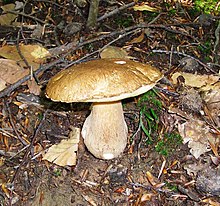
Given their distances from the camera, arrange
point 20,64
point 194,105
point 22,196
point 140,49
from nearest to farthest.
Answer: point 22,196 → point 194,105 → point 20,64 → point 140,49

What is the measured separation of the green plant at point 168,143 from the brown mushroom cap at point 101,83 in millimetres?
567

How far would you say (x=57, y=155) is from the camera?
245 cm

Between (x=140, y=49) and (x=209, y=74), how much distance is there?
0.65 meters

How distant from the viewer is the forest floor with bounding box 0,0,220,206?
2.30 meters

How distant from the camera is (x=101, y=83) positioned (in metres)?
1.95

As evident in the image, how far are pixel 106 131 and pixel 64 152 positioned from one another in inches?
13.0

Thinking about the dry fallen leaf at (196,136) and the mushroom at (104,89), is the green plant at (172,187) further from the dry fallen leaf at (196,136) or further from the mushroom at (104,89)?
the mushroom at (104,89)

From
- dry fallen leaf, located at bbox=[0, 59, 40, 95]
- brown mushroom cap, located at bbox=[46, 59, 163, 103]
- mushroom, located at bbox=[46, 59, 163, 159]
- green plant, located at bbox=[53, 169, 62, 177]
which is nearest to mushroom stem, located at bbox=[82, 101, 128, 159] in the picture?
mushroom, located at bbox=[46, 59, 163, 159]

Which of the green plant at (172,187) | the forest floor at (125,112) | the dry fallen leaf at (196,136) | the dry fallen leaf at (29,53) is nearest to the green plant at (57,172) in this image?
the forest floor at (125,112)

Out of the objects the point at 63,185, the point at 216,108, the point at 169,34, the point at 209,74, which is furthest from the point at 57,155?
the point at 169,34

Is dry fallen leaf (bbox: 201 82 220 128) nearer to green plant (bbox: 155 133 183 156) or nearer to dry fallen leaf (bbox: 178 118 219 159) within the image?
dry fallen leaf (bbox: 178 118 219 159)

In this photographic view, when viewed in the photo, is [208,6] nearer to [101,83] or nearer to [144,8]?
[144,8]

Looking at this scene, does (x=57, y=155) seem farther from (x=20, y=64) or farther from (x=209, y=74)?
(x=209, y=74)

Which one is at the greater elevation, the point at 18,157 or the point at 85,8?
the point at 85,8
